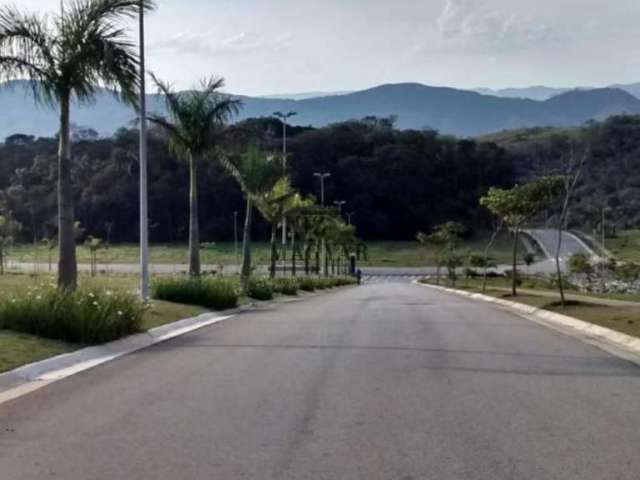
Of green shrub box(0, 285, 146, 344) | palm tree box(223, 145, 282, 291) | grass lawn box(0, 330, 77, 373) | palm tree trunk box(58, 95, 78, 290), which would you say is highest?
palm tree box(223, 145, 282, 291)

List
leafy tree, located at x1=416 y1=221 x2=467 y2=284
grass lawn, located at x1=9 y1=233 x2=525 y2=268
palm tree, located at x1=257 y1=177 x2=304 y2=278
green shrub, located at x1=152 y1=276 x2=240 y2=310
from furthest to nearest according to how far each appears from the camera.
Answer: grass lawn, located at x1=9 y1=233 x2=525 y2=268 → leafy tree, located at x1=416 y1=221 x2=467 y2=284 → palm tree, located at x1=257 y1=177 x2=304 y2=278 → green shrub, located at x1=152 y1=276 x2=240 y2=310

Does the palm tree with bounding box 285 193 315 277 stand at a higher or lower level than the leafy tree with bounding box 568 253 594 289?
higher

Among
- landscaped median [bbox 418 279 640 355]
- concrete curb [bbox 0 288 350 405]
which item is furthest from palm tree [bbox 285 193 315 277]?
concrete curb [bbox 0 288 350 405]

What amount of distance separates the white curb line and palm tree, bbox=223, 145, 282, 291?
1922 cm

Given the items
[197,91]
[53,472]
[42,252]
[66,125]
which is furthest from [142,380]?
[42,252]

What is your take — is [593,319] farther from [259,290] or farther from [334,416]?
[259,290]

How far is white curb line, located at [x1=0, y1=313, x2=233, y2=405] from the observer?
39.0ft

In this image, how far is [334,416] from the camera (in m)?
9.72

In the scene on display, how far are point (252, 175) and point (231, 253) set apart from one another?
7060 cm

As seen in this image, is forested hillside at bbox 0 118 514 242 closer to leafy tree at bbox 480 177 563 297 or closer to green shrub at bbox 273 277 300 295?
green shrub at bbox 273 277 300 295

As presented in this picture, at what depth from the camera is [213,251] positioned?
112625 mm

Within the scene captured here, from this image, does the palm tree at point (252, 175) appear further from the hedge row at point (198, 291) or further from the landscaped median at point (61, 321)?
the landscaped median at point (61, 321)

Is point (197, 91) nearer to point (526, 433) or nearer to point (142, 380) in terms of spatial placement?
point (142, 380)

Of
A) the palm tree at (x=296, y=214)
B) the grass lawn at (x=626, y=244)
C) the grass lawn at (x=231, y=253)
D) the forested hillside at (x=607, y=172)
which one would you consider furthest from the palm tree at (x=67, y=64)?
the forested hillside at (x=607, y=172)
